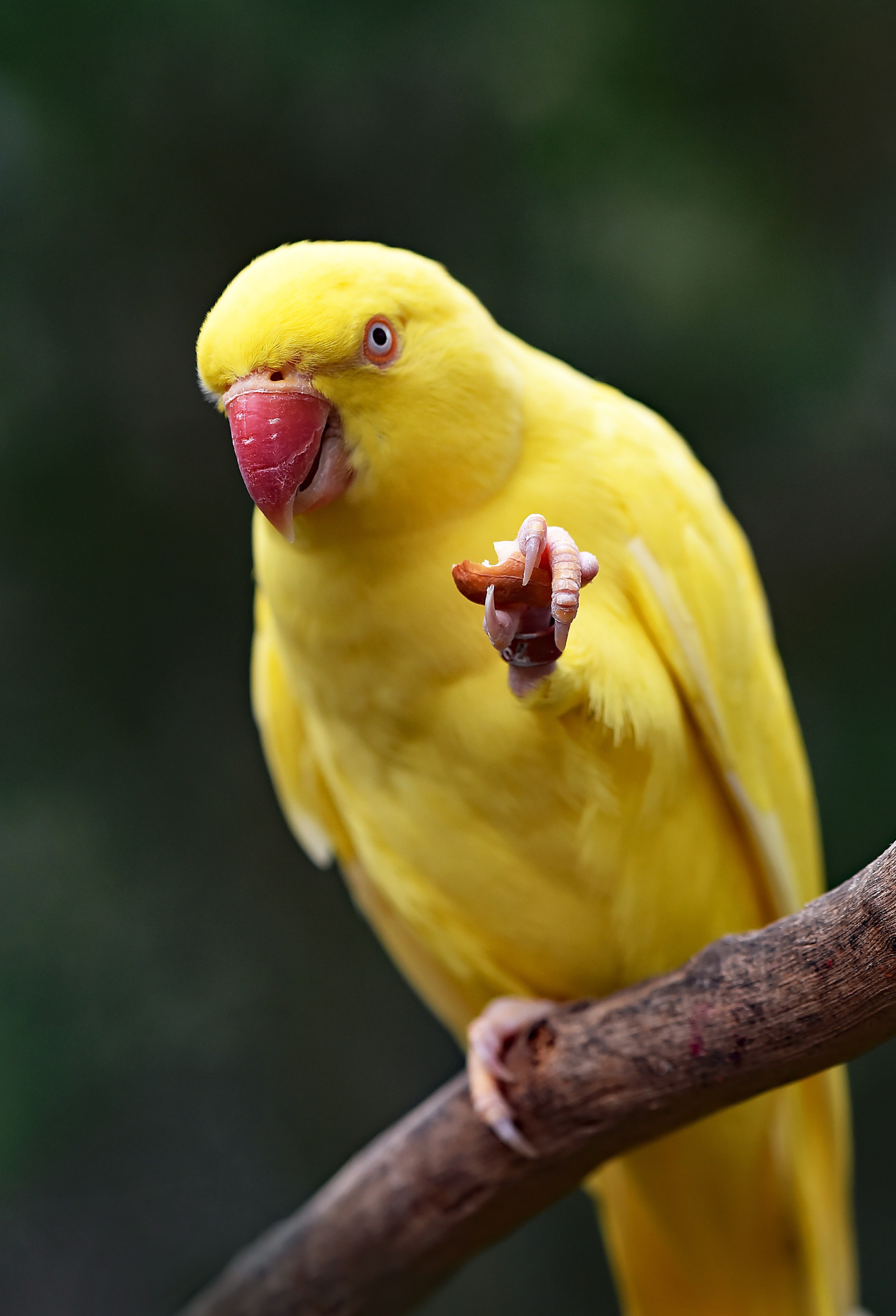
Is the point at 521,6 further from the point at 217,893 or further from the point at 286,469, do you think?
the point at 217,893

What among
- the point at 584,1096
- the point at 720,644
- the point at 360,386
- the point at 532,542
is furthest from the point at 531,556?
the point at 584,1096

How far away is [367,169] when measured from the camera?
1.91 m

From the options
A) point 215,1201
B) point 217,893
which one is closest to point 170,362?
point 217,893

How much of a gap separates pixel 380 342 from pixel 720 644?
499mm

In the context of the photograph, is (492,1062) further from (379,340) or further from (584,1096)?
(379,340)

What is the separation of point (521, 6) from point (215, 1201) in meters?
2.11

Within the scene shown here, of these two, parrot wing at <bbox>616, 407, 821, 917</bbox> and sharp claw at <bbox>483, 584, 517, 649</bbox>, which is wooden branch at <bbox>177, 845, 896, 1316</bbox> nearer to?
parrot wing at <bbox>616, 407, 821, 917</bbox>

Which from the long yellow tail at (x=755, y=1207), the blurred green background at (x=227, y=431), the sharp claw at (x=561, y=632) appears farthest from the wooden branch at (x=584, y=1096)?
the blurred green background at (x=227, y=431)

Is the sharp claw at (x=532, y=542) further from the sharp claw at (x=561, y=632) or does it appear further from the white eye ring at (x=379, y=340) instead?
the white eye ring at (x=379, y=340)

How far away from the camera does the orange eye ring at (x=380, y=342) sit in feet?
3.34

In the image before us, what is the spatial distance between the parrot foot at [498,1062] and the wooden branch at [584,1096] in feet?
0.05

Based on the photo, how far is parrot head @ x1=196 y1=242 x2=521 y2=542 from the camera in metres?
0.97

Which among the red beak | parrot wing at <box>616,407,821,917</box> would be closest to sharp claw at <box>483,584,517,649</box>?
the red beak

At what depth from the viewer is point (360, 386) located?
1.02m
